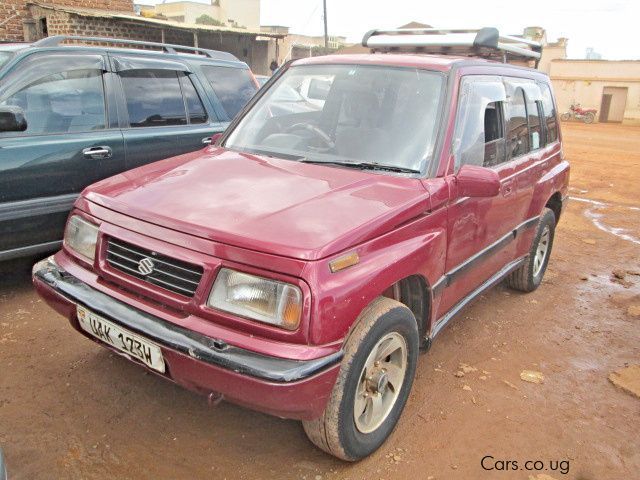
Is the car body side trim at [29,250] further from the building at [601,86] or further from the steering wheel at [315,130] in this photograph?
the building at [601,86]

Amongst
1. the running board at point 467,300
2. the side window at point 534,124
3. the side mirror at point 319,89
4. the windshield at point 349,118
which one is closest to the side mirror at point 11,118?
the windshield at point 349,118

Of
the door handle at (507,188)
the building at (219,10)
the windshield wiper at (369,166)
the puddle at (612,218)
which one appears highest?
the building at (219,10)

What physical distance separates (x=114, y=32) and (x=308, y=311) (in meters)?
15.0

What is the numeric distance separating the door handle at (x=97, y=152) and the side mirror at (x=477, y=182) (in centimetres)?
281

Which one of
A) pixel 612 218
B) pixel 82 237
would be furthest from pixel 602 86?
pixel 82 237

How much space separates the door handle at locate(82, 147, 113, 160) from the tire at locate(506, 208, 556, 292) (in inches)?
135

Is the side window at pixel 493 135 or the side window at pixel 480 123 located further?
the side window at pixel 493 135

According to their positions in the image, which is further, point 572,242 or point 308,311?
point 572,242

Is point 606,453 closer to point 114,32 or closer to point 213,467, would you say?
point 213,467

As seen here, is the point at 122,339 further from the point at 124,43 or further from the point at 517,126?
the point at 124,43

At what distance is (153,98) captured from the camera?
4.71 meters

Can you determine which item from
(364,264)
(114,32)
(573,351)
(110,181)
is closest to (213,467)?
(364,264)

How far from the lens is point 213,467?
97.7 inches

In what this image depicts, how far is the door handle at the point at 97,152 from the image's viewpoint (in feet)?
13.5
